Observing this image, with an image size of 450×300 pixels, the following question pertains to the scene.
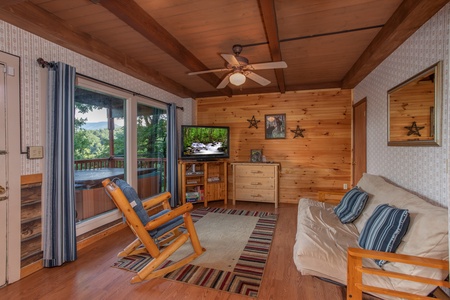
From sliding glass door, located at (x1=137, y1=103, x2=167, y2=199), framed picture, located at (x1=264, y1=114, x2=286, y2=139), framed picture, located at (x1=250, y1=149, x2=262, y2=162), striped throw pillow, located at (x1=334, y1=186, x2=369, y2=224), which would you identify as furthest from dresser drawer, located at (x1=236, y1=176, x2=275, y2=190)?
striped throw pillow, located at (x1=334, y1=186, x2=369, y2=224)

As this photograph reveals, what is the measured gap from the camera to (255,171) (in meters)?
4.44

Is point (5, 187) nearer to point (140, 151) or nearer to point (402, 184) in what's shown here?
point (140, 151)

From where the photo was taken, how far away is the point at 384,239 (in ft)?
5.39

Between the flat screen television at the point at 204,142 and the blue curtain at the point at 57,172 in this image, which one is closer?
the blue curtain at the point at 57,172

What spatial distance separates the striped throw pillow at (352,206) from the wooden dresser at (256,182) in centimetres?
169

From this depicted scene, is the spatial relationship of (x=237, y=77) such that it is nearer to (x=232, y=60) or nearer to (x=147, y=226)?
(x=232, y=60)

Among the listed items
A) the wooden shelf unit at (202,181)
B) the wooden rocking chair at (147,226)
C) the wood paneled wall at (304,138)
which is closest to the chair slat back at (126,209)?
the wooden rocking chair at (147,226)

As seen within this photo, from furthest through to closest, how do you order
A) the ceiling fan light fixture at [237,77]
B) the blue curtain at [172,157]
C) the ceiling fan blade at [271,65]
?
1. the blue curtain at [172,157]
2. the ceiling fan light fixture at [237,77]
3. the ceiling fan blade at [271,65]

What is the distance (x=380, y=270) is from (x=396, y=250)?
374mm

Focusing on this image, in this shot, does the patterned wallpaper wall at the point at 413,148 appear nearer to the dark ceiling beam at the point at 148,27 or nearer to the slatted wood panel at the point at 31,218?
the dark ceiling beam at the point at 148,27

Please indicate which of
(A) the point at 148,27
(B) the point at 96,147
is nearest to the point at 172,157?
(B) the point at 96,147

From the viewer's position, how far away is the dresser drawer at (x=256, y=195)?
14.3 feet

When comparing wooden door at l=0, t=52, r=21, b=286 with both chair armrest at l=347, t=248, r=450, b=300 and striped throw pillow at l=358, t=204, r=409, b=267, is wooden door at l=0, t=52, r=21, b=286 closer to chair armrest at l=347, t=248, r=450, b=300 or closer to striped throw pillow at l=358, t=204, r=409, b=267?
chair armrest at l=347, t=248, r=450, b=300

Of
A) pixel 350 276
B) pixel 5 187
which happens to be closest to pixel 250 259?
pixel 350 276
